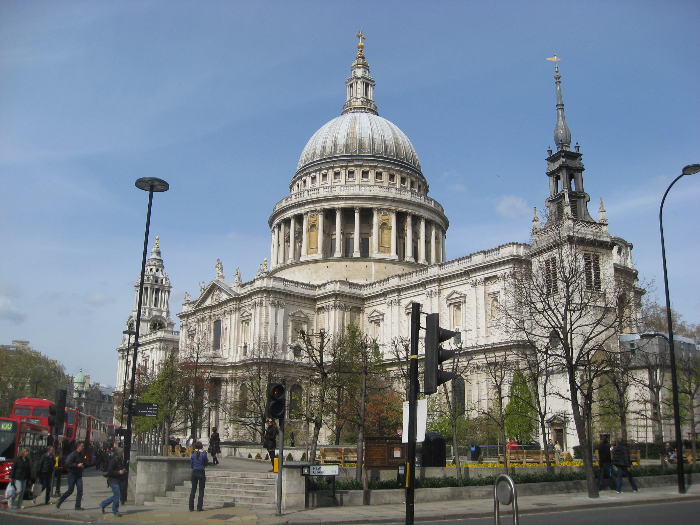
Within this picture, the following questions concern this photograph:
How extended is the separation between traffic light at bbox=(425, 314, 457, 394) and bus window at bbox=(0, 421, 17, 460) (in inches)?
984

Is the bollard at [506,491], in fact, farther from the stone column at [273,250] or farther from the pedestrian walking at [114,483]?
the stone column at [273,250]

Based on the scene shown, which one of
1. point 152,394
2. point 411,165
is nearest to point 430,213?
point 411,165

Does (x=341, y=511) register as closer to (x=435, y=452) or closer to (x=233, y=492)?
(x=233, y=492)

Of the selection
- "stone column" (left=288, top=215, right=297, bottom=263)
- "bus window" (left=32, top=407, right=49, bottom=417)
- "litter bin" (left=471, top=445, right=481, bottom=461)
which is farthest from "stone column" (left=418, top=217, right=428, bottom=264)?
"bus window" (left=32, top=407, right=49, bottom=417)

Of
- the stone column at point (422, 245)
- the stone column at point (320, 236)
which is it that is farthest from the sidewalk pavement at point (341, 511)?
the stone column at point (422, 245)

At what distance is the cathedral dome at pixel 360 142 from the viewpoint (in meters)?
85.9

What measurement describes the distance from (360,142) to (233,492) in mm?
67444

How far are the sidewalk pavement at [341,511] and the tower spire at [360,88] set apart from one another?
7751 cm

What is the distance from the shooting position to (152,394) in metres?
53.7

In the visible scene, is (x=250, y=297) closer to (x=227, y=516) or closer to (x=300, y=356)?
(x=300, y=356)

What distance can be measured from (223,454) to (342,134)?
162 feet

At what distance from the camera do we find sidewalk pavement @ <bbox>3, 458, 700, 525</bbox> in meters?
18.7

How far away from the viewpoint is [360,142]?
86.5 meters

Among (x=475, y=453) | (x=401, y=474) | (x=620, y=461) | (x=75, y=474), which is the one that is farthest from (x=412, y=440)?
(x=475, y=453)
